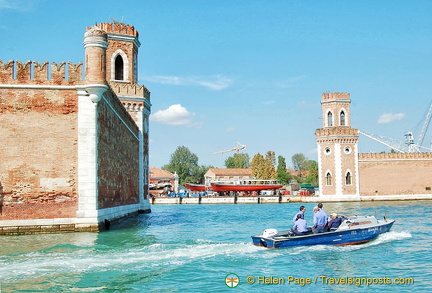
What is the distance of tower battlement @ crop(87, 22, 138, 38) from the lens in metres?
33.7

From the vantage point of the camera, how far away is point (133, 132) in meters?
30.9

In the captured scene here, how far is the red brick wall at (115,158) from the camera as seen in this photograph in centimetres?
1964

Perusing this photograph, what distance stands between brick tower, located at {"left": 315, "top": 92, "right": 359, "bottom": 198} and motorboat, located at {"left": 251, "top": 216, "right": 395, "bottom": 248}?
117ft

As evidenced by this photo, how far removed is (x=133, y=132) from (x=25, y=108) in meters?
12.6

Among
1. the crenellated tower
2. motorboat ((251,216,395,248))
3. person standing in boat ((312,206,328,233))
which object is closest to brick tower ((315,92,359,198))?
the crenellated tower

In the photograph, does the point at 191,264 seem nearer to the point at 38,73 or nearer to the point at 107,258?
the point at 107,258

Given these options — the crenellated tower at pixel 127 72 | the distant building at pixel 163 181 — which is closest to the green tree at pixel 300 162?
the distant building at pixel 163 181

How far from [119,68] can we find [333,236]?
22.6m

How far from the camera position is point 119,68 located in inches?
1353

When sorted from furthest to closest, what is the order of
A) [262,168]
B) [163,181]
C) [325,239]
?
1. [262,168]
2. [163,181]
3. [325,239]

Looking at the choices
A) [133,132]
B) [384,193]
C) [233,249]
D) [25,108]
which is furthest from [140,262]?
[384,193]

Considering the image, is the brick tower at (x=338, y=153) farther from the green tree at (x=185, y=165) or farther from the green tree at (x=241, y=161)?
the green tree at (x=241, y=161)

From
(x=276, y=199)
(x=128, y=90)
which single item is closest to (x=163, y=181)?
(x=276, y=199)

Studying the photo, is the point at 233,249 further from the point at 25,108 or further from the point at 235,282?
the point at 25,108
